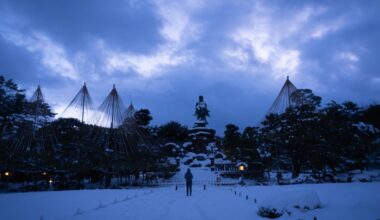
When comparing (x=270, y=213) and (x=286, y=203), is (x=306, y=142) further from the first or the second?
(x=270, y=213)

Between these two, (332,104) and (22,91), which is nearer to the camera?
(22,91)

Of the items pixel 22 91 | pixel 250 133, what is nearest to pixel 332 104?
pixel 250 133

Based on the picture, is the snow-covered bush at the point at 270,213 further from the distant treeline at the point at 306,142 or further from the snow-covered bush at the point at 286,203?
the distant treeline at the point at 306,142

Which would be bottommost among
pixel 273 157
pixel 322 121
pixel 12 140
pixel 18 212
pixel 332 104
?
pixel 18 212

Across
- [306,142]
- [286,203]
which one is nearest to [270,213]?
[286,203]

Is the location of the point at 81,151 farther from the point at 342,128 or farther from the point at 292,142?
the point at 342,128

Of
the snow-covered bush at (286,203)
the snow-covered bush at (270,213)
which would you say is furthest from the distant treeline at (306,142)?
the snow-covered bush at (270,213)

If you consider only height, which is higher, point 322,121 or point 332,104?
point 332,104

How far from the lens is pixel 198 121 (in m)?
58.0

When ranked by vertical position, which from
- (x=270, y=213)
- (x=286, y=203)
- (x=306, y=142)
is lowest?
Result: (x=270, y=213)

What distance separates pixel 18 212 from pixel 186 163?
125 ft

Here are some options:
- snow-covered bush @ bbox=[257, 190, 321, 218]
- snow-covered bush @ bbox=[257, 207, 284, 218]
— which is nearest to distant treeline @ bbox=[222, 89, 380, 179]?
snow-covered bush @ bbox=[257, 190, 321, 218]

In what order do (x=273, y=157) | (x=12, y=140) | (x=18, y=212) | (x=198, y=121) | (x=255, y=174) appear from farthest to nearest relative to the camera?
(x=198, y=121), (x=255, y=174), (x=273, y=157), (x=12, y=140), (x=18, y=212)

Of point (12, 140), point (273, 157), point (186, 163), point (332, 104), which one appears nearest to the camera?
point (12, 140)
